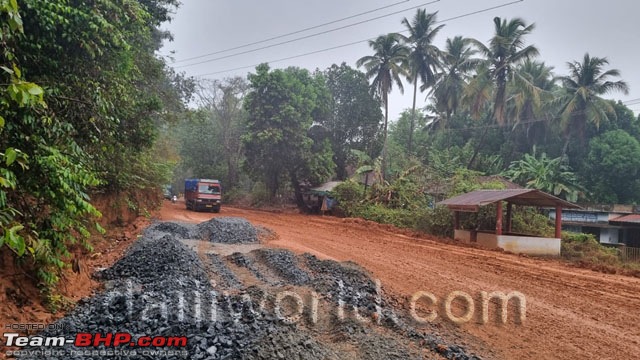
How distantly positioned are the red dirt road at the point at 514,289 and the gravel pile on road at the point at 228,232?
95 cm

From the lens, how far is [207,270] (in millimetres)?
8734

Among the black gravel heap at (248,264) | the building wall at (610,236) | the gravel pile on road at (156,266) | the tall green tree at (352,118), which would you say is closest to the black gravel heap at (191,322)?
the gravel pile on road at (156,266)

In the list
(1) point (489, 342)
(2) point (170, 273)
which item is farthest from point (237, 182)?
(1) point (489, 342)

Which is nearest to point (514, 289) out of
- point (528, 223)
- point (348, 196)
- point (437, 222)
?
point (437, 222)

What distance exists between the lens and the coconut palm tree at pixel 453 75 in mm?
35531

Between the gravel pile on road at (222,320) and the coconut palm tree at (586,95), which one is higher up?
the coconut palm tree at (586,95)

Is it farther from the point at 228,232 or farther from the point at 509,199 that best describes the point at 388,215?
the point at 228,232

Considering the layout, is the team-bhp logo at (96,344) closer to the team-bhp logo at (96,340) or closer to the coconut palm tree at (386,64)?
the team-bhp logo at (96,340)

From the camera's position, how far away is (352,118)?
34125 millimetres

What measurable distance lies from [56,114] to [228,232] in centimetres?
950

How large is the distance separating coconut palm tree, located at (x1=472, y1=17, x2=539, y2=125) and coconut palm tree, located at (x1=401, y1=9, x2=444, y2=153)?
3.47 metres

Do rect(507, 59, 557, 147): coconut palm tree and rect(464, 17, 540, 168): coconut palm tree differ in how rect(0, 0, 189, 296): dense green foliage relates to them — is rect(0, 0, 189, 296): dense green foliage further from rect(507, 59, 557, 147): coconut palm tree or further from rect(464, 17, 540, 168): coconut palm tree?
rect(507, 59, 557, 147): coconut palm tree

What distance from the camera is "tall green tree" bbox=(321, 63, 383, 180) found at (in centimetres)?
3406

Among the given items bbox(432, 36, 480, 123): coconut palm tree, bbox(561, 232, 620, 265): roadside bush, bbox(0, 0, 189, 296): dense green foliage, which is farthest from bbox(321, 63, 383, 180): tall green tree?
bbox(0, 0, 189, 296): dense green foliage
